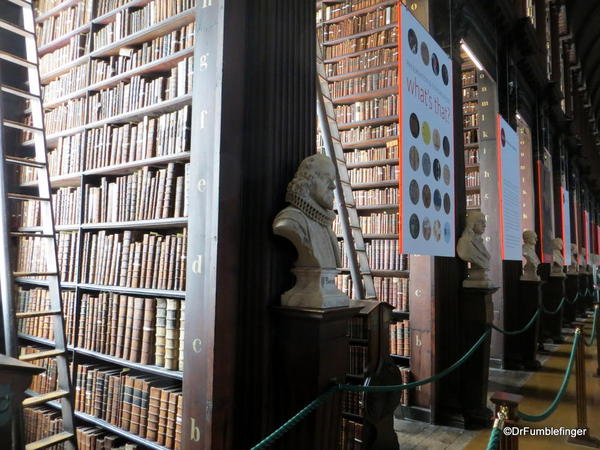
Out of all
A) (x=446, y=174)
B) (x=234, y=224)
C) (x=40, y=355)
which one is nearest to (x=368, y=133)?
(x=446, y=174)

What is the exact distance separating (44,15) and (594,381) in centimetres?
668

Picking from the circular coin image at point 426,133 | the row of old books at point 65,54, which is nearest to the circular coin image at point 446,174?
the circular coin image at point 426,133

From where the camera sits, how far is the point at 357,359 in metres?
2.62

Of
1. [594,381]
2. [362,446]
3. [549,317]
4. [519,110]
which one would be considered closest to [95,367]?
[362,446]

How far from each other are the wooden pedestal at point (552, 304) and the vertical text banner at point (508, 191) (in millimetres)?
2555

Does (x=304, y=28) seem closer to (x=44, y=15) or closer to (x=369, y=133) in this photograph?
(x=369, y=133)

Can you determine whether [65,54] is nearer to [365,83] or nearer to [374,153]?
[365,83]

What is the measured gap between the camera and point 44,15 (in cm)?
371

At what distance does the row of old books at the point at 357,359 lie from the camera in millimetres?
2605

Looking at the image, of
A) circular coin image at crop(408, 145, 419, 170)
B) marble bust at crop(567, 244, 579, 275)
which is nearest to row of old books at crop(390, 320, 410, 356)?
circular coin image at crop(408, 145, 419, 170)

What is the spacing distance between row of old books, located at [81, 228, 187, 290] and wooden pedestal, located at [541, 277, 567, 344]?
7.08 metres

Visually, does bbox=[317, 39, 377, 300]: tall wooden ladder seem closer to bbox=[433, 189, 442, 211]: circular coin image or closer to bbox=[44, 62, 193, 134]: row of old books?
bbox=[433, 189, 442, 211]: circular coin image

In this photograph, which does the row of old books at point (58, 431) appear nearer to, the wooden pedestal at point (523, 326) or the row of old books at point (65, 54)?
the row of old books at point (65, 54)

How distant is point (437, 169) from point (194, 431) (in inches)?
101
